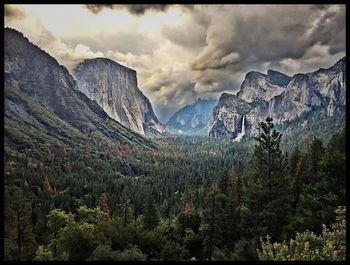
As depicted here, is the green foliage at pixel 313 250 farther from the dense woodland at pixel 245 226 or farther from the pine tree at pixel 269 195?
the pine tree at pixel 269 195

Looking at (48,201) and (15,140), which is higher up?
(15,140)

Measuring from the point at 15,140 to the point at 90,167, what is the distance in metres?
43.9

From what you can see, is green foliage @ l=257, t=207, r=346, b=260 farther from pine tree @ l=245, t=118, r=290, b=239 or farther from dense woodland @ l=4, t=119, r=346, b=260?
pine tree @ l=245, t=118, r=290, b=239

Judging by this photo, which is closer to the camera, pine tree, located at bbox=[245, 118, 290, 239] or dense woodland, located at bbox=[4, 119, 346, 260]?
dense woodland, located at bbox=[4, 119, 346, 260]

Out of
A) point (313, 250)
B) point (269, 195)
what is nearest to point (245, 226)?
point (269, 195)

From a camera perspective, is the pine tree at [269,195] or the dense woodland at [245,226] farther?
the pine tree at [269,195]

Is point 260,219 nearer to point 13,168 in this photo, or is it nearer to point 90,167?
point 13,168

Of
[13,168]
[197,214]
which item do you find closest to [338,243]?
[197,214]

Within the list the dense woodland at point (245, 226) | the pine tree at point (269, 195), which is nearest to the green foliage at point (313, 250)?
the dense woodland at point (245, 226)

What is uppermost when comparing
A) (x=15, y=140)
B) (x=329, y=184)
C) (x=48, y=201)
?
Answer: (x=15, y=140)

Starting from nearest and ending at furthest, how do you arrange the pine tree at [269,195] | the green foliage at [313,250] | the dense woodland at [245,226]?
1. the green foliage at [313,250]
2. the dense woodland at [245,226]
3. the pine tree at [269,195]

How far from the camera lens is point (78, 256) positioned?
26.2 m

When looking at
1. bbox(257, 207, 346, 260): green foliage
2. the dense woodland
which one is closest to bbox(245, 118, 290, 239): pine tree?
the dense woodland

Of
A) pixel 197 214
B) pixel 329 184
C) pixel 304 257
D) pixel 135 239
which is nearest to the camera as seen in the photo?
pixel 304 257
